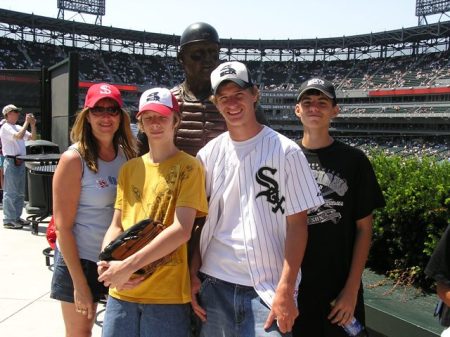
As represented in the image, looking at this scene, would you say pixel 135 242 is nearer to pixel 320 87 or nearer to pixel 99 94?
pixel 99 94

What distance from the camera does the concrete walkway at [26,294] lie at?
4.09m

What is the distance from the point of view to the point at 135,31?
190 ft

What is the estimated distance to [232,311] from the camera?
81.4 inches

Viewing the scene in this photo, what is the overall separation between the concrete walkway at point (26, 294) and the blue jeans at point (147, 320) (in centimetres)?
205

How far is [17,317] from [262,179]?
3.28 metres

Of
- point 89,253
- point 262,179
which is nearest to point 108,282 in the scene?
point 89,253

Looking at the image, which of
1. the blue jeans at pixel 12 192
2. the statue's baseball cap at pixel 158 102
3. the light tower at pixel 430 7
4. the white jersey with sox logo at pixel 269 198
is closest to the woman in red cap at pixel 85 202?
the statue's baseball cap at pixel 158 102

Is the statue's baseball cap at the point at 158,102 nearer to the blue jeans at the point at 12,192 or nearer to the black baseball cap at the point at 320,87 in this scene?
the black baseball cap at the point at 320,87

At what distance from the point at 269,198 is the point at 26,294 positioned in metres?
3.78

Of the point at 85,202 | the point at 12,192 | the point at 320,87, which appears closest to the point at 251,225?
the point at 320,87

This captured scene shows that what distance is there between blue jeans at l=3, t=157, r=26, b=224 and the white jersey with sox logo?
6.65 meters

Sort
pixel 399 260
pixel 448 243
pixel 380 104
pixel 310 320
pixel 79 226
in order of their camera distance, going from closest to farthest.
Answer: pixel 448 243
pixel 310 320
pixel 79 226
pixel 399 260
pixel 380 104

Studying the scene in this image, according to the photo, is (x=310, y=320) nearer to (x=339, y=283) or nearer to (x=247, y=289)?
(x=339, y=283)

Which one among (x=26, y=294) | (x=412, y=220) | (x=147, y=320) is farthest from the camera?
(x=26, y=294)
